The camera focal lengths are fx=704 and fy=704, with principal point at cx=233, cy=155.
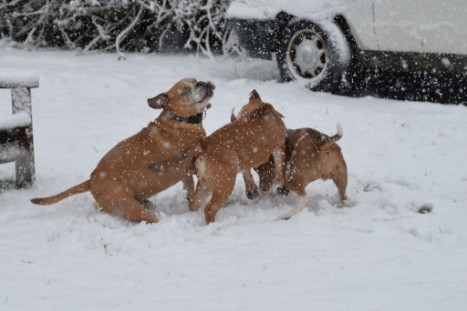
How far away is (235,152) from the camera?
17.4 feet

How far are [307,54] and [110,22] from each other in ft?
13.0

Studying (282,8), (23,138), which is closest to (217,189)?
(23,138)

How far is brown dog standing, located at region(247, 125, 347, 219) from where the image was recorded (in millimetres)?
5432

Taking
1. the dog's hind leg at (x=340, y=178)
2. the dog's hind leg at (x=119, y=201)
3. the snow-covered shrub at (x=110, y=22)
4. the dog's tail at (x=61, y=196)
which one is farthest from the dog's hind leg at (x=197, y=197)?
the snow-covered shrub at (x=110, y=22)

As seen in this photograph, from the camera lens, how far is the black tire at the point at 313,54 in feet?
28.1

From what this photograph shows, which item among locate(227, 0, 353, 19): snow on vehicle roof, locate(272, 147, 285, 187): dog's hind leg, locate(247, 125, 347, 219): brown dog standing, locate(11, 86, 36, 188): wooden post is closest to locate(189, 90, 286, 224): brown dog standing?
locate(272, 147, 285, 187): dog's hind leg

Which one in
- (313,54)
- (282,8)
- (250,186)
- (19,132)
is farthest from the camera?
(282,8)

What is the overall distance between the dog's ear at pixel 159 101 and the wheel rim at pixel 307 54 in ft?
12.2

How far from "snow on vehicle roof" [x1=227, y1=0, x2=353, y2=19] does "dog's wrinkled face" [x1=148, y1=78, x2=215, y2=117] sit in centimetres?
372

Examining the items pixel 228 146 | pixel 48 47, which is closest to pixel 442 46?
pixel 228 146

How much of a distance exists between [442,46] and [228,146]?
150 inches

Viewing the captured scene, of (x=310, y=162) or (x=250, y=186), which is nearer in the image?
(x=310, y=162)

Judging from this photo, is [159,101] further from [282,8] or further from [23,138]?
[282,8]

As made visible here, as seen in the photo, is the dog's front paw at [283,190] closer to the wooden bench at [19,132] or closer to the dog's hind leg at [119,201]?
the dog's hind leg at [119,201]
